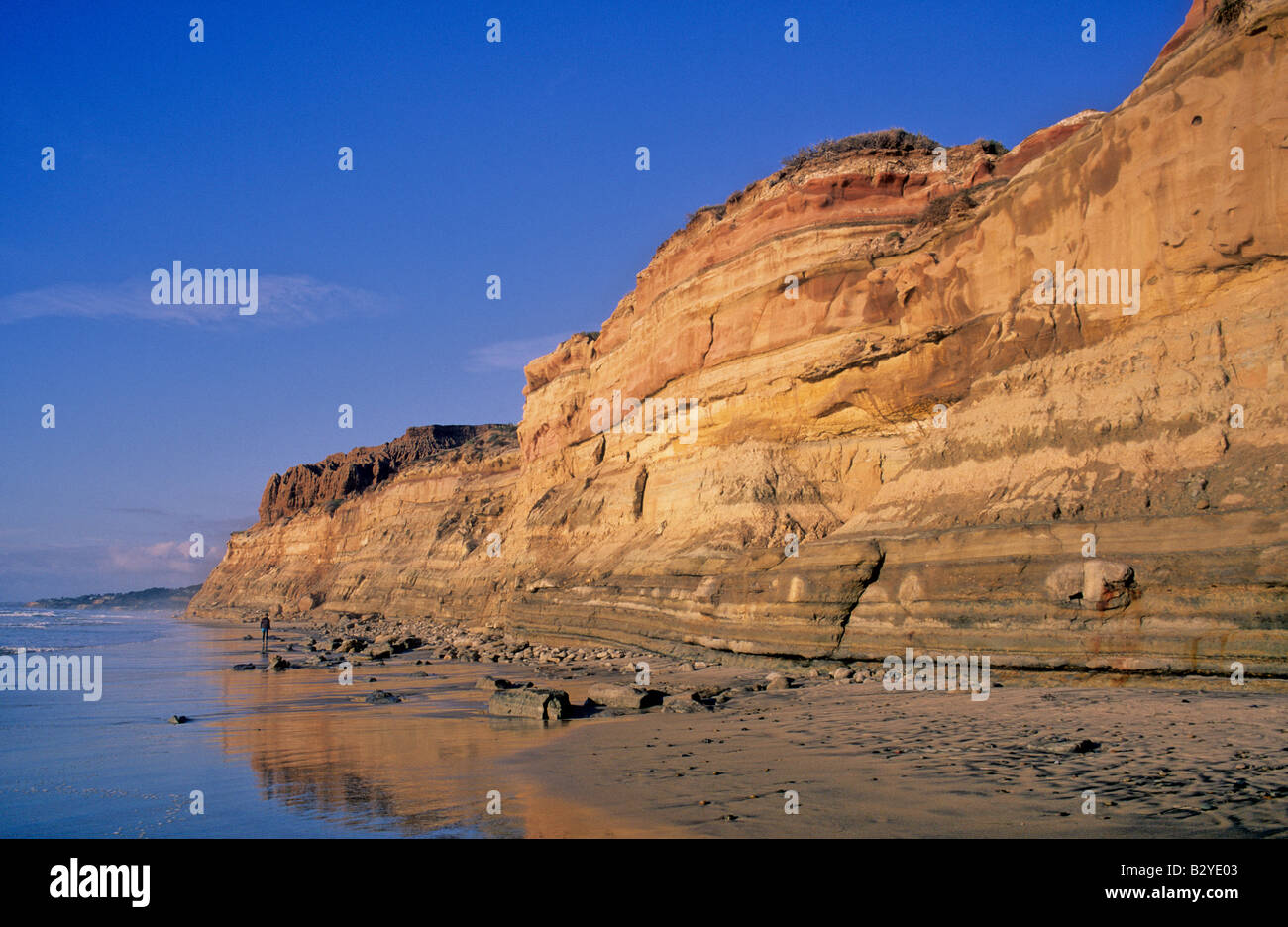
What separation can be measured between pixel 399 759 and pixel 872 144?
23395 mm

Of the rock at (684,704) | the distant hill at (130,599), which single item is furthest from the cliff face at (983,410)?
the distant hill at (130,599)

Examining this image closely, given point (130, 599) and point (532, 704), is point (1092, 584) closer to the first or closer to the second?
point (532, 704)

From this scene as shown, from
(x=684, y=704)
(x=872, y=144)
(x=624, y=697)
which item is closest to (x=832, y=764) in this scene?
(x=684, y=704)

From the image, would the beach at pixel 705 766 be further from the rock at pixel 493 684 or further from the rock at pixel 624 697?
the rock at pixel 493 684

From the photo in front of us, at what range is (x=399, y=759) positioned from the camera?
28.6 feet

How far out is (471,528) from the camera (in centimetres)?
4850

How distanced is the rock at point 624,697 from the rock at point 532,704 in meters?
0.67

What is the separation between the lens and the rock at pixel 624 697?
A: 11.6 metres

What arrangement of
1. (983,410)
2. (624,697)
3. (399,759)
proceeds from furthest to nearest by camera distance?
(983,410), (624,697), (399,759)

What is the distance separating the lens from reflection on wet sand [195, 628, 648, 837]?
236 inches

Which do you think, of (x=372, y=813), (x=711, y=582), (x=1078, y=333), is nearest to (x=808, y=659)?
(x=711, y=582)

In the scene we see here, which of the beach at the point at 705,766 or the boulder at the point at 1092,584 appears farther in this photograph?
the boulder at the point at 1092,584
